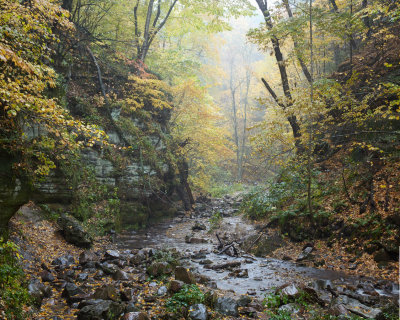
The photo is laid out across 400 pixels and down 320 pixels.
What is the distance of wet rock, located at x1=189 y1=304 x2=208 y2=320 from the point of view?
4.26 m

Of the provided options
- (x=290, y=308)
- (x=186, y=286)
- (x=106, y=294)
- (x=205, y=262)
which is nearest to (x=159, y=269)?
(x=186, y=286)

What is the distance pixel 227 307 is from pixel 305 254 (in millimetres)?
4182

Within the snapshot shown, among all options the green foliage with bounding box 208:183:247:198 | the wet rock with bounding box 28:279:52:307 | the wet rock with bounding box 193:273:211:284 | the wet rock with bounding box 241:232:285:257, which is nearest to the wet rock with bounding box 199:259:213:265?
the wet rock with bounding box 193:273:211:284

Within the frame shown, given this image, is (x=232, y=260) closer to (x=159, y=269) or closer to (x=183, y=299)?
(x=159, y=269)

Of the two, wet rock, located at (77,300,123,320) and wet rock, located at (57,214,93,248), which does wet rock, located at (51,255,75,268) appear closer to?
wet rock, located at (57,214,93,248)

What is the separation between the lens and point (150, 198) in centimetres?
1466

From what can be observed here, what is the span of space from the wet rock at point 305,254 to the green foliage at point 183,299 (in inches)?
164

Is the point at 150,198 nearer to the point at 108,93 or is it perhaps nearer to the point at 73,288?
the point at 108,93

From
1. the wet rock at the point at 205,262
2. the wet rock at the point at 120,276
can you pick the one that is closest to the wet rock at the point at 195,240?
the wet rock at the point at 205,262

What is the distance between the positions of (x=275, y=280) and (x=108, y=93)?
40.6ft

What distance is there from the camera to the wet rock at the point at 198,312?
4263mm

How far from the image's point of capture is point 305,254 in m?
7.88

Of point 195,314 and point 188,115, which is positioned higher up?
point 188,115

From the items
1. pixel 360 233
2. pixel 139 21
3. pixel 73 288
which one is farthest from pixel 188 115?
pixel 73 288
